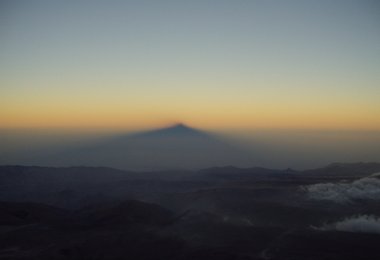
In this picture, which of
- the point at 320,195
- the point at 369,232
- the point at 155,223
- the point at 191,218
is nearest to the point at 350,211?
the point at 320,195

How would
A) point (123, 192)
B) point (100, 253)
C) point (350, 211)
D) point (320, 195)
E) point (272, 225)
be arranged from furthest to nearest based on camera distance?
point (123, 192), point (320, 195), point (350, 211), point (272, 225), point (100, 253)

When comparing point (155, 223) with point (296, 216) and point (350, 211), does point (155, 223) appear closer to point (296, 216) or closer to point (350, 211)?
point (296, 216)

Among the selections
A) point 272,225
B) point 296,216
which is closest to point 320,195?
point 296,216

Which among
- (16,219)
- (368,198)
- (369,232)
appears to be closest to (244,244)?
(369,232)

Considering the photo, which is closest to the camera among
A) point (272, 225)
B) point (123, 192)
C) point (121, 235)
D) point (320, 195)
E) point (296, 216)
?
point (121, 235)

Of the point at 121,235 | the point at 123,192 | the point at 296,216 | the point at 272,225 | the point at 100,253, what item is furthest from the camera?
the point at 123,192

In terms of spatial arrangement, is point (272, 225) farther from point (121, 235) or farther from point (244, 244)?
point (121, 235)

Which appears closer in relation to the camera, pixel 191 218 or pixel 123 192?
pixel 191 218

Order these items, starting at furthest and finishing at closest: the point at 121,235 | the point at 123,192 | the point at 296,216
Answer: the point at 123,192
the point at 296,216
the point at 121,235
